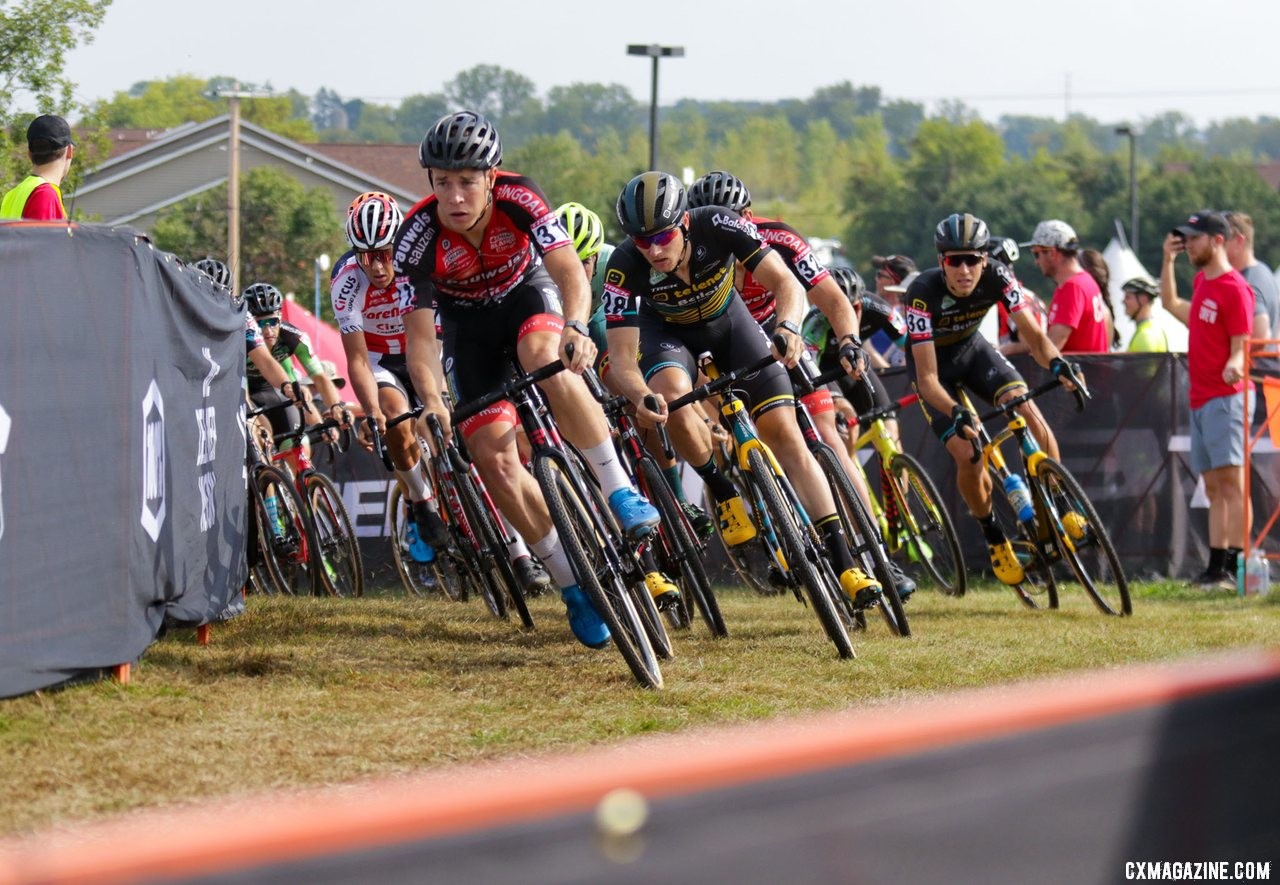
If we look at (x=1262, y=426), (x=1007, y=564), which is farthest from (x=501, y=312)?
(x=1262, y=426)

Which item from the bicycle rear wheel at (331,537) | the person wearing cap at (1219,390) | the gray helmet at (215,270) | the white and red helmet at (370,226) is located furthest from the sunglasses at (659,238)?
the person wearing cap at (1219,390)

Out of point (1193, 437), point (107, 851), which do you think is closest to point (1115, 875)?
point (107, 851)

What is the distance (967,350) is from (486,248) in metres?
3.86

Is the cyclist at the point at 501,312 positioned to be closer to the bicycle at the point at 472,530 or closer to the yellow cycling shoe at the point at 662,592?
the yellow cycling shoe at the point at 662,592

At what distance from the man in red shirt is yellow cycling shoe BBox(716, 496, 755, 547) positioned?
Result: 5.05 metres

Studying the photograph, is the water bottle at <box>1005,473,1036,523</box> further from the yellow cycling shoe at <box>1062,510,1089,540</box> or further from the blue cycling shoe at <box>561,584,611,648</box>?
the blue cycling shoe at <box>561,584,611,648</box>

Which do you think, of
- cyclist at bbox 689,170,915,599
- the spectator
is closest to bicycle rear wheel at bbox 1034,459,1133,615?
cyclist at bbox 689,170,915,599

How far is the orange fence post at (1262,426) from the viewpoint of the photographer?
10.9 metres

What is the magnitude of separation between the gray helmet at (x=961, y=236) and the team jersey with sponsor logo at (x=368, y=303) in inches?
132

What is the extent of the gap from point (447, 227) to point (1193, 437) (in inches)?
245

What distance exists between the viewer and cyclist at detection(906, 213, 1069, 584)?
967 cm

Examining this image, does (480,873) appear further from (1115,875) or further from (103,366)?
(103,366)

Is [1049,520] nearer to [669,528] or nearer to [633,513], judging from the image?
[669,528]

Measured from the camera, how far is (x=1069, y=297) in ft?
40.0
